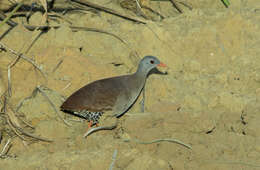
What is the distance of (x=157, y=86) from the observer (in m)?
5.31

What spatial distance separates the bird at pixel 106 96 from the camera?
15.8 ft

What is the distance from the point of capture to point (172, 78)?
541cm

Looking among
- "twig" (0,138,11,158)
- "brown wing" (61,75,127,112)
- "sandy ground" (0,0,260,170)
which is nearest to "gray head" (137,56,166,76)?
"sandy ground" (0,0,260,170)

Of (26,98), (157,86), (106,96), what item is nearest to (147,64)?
(157,86)

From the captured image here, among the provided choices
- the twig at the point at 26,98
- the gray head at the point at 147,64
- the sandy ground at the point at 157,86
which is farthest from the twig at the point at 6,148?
the gray head at the point at 147,64

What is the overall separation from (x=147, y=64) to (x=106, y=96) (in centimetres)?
70

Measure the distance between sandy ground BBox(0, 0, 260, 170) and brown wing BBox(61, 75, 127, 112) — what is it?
0.24 metres

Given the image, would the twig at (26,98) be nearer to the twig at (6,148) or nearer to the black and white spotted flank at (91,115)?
the twig at (6,148)

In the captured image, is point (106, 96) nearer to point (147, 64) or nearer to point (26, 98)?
point (147, 64)

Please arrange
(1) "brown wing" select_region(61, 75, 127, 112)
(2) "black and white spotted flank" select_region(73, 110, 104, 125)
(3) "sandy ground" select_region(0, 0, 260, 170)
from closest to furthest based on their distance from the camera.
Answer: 1. (3) "sandy ground" select_region(0, 0, 260, 170)
2. (1) "brown wing" select_region(61, 75, 127, 112)
3. (2) "black and white spotted flank" select_region(73, 110, 104, 125)

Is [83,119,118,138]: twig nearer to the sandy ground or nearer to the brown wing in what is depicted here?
the sandy ground

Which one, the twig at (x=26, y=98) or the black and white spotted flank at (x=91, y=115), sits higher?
the twig at (x=26, y=98)

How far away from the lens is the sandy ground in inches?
167

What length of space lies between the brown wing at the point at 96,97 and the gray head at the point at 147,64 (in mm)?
367
